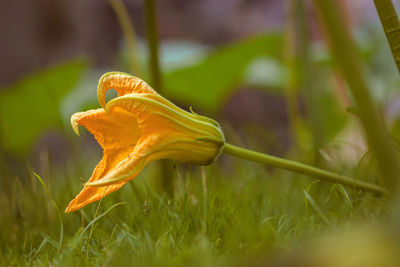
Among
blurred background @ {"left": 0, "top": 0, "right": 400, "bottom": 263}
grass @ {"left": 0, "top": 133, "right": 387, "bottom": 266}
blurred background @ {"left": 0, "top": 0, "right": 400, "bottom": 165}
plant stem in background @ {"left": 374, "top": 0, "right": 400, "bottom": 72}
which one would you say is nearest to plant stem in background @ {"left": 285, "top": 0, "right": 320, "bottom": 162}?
blurred background @ {"left": 0, "top": 0, "right": 400, "bottom": 263}

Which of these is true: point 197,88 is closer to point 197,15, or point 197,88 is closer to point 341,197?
point 341,197

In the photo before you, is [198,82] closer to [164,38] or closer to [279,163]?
[279,163]

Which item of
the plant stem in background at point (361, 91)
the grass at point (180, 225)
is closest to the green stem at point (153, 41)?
the grass at point (180, 225)

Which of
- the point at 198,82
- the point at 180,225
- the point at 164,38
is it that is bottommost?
the point at 164,38

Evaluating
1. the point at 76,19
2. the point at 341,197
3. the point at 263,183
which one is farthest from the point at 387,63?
the point at 76,19

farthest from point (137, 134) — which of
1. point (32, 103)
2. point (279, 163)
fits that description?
point (32, 103)

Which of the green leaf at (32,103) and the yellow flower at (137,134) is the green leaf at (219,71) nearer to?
the green leaf at (32,103)
